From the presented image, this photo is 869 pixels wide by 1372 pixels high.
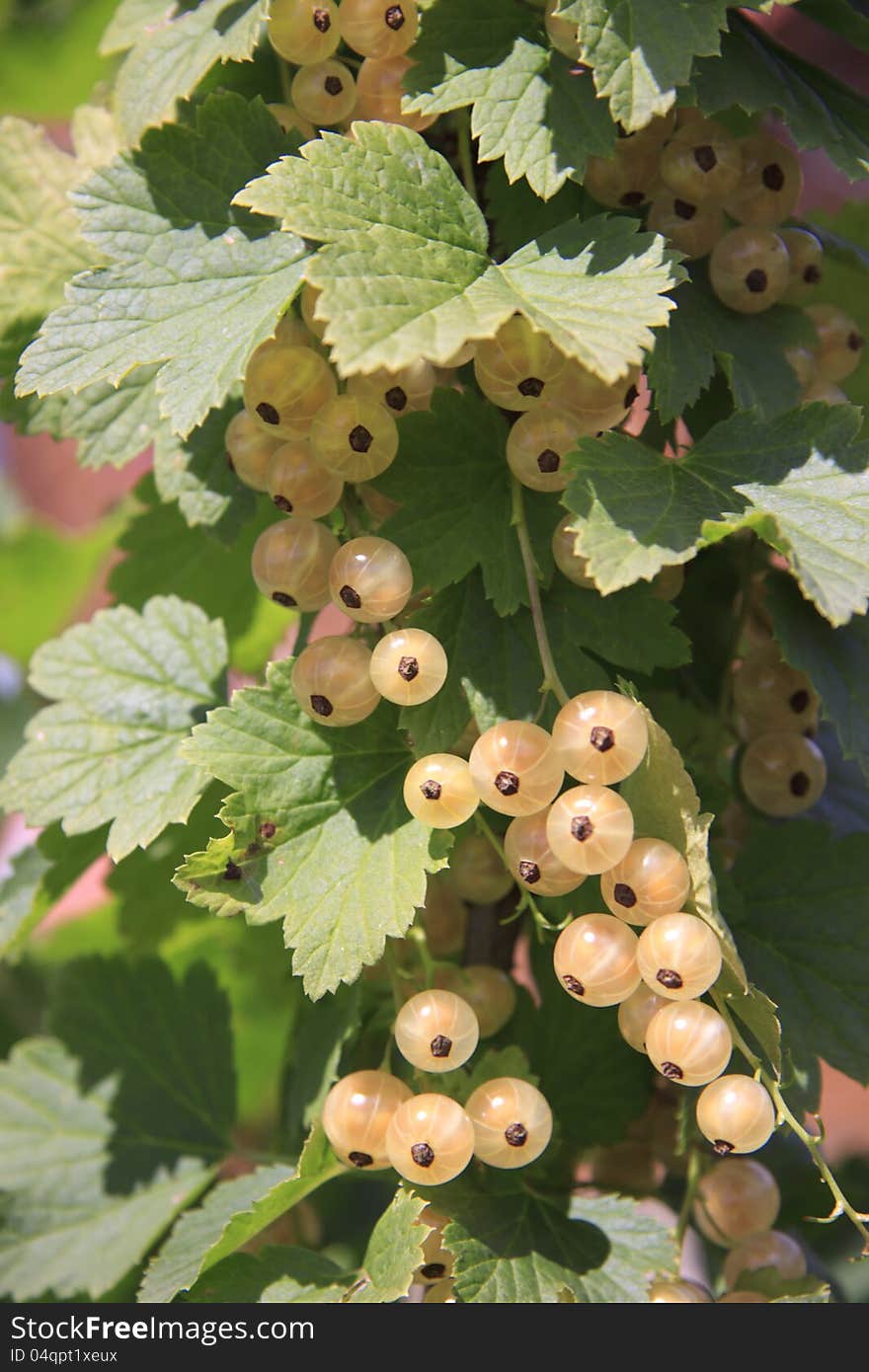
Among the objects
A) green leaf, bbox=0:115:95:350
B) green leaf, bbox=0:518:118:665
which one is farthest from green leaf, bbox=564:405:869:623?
green leaf, bbox=0:518:118:665

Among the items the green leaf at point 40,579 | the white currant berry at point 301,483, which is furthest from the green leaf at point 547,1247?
the green leaf at point 40,579

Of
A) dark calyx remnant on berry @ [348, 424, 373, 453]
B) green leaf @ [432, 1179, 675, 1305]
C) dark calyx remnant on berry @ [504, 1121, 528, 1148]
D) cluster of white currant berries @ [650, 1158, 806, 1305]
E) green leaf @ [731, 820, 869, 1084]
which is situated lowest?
cluster of white currant berries @ [650, 1158, 806, 1305]

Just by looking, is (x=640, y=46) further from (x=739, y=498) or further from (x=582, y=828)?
(x=582, y=828)

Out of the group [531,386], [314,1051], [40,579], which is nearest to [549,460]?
[531,386]

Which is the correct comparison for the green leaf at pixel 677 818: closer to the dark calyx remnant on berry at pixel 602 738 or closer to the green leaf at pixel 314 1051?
the dark calyx remnant on berry at pixel 602 738

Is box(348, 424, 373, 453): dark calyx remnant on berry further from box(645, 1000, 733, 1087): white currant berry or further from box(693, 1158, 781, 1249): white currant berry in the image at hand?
box(693, 1158, 781, 1249): white currant berry
